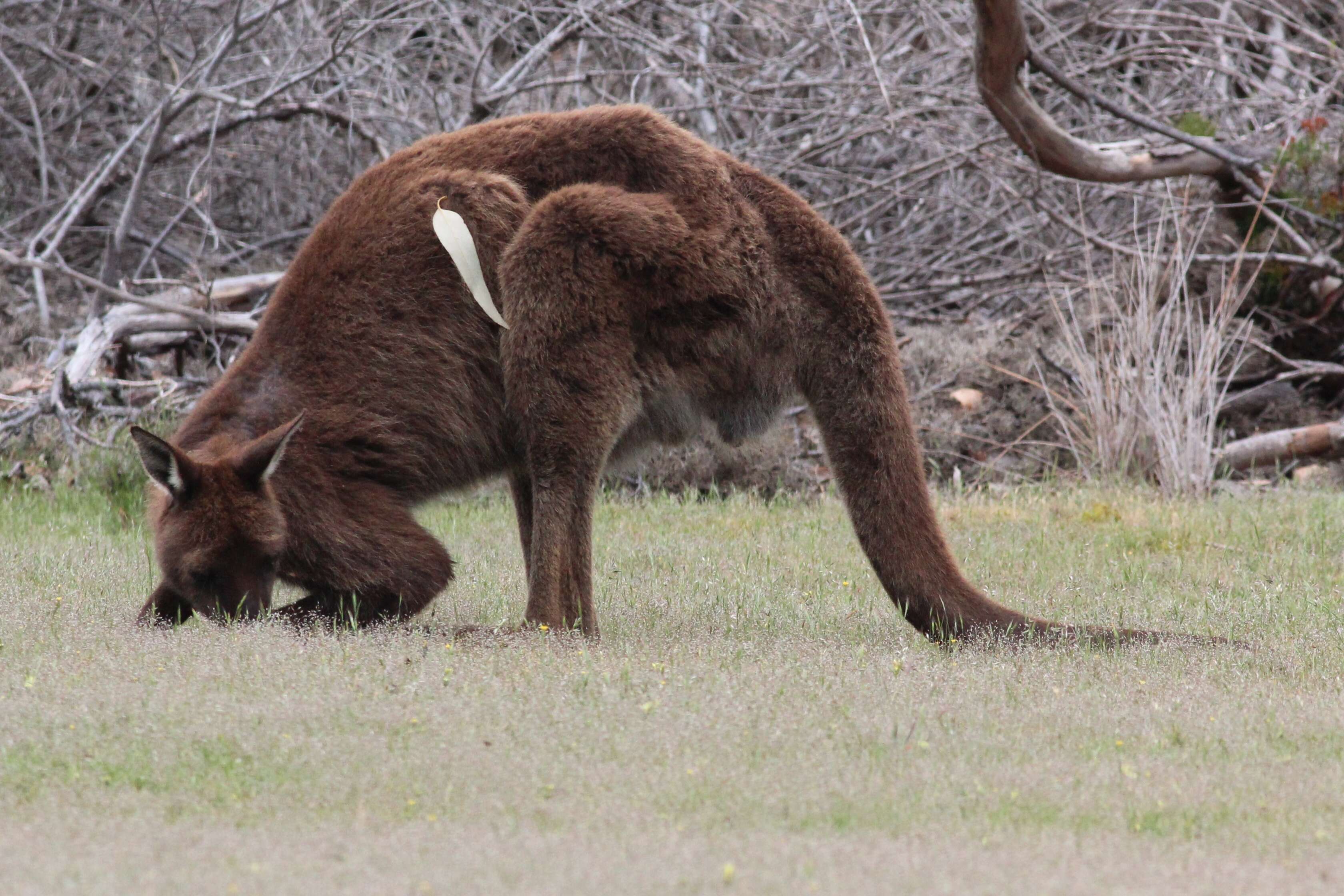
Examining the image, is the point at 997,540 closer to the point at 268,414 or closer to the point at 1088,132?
the point at 268,414

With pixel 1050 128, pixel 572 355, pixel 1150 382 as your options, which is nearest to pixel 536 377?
pixel 572 355

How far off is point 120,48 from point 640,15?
384 centimetres

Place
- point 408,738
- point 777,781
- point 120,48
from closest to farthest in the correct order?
point 777,781 < point 408,738 < point 120,48

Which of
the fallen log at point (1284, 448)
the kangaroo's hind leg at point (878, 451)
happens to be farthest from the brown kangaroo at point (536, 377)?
the fallen log at point (1284, 448)

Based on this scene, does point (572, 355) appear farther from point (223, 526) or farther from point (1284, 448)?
point (1284, 448)

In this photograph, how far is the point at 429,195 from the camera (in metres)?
4.80

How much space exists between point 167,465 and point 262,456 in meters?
0.28

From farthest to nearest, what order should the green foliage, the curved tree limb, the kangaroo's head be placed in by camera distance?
the green foliage < the curved tree limb < the kangaroo's head

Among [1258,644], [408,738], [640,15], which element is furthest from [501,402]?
[640,15]

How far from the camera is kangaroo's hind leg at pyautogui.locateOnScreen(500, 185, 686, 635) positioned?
4.52m

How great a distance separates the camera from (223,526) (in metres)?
4.45

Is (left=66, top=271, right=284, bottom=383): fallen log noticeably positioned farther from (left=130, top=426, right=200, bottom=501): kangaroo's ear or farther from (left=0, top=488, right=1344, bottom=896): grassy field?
(left=130, top=426, right=200, bottom=501): kangaroo's ear

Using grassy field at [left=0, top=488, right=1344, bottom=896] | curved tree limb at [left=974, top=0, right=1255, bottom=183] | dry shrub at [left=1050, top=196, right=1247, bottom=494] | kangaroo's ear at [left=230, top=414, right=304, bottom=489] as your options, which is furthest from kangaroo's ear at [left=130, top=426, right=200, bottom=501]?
dry shrub at [left=1050, top=196, right=1247, bottom=494]

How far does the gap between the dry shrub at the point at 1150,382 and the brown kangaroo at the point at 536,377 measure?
3746mm
